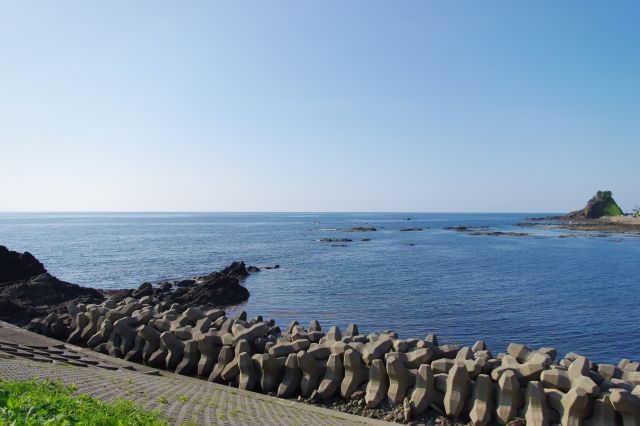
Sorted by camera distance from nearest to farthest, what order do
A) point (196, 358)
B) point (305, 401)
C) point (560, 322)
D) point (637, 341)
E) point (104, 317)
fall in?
1. point (305, 401)
2. point (196, 358)
3. point (104, 317)
4. point (637, 341)
5. point (560, 322)

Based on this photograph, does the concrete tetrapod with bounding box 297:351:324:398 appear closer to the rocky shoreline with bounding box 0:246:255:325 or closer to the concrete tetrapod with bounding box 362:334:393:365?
the concrete tetrapod with bounding box 362:334:393:365

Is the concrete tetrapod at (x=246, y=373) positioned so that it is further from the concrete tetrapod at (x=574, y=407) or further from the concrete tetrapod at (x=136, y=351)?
the concrete tetrapod at (x=574, y=407)

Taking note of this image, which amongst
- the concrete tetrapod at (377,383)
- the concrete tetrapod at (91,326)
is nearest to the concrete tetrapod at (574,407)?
the concrete tetrapod at (377,383)

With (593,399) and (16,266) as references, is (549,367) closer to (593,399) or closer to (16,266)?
(593,399)

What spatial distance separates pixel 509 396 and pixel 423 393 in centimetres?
180

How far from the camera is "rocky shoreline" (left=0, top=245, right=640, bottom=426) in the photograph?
10406mm

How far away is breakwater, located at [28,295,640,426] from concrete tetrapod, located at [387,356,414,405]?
0.02m

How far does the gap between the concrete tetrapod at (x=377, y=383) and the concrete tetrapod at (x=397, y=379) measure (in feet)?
0.67

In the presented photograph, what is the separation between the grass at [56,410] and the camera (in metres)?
5.66

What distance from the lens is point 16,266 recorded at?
3203 centimetres

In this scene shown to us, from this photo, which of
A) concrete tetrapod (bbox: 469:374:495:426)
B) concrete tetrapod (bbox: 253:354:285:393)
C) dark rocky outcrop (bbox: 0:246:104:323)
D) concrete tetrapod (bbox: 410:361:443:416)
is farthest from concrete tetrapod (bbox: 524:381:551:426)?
dark rocky outcrop (bbox: 0:246:104:323)

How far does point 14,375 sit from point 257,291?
24.3 metres

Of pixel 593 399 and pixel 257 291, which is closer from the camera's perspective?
pixel 593 399

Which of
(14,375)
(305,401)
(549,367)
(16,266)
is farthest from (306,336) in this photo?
(16,266)
